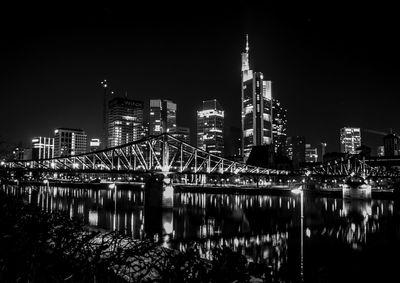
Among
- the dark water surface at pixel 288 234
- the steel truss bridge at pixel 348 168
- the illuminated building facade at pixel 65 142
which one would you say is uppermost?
the illuminated building facade at pixel 65 142

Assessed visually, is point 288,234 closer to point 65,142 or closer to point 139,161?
point 139,161

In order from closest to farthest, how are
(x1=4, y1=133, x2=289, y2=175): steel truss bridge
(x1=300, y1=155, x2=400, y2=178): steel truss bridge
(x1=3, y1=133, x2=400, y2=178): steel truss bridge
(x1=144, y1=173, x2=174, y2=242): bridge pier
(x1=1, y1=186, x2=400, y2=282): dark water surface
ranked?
(x1=1, y1=186, x2=400, y2=282): dark water surface → (x1=144, y1=173, x2=174, y2=242): bridge pier → (x1=4, y1=133, x2=289, y2=175): steel truss bridge → (x1=3, y1=133, x2=400, y2=178): steel truss bridge → (x1=300, y1=155, x2=400, y2=178): steel truss bridge

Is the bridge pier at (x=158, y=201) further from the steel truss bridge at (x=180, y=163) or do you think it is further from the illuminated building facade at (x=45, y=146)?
the illuminated building facade at (x=45, y=146)

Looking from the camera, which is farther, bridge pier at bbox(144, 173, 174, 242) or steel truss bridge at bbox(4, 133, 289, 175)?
steel truss bridge at bbox(4, 133, 289, 175)

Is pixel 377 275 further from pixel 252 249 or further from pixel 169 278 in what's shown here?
Result: pixel 169 278

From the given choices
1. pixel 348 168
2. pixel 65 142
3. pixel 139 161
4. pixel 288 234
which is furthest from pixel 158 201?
pixel 65 142

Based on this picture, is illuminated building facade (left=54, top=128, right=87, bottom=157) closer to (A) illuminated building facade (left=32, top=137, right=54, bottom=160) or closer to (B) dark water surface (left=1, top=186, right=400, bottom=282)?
(A) illuminated building facade (left=32, top=137, right=54, bottom=160)

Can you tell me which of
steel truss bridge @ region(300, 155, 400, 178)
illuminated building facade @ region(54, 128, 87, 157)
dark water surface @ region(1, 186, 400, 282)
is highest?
illuminated building facade @ region(54, 128, 87, 157)

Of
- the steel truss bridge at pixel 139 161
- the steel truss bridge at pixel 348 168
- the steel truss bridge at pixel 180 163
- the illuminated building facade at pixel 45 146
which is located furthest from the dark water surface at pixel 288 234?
the illuminated building facade at pixel 45 146

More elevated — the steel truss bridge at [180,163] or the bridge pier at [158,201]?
the steel truss bridge at [180,163]

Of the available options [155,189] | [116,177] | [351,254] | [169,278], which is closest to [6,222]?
[169,278]

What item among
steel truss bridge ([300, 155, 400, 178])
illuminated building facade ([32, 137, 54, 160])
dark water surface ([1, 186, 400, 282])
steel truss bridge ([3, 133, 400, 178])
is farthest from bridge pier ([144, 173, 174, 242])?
illuminated building facade ([32, 137, 54, 160])

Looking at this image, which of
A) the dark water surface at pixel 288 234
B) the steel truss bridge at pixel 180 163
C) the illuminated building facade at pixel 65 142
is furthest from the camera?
the illuminated building facade at pixel 65 142

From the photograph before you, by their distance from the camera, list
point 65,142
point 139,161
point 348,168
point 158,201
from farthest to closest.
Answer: point 65,142 < point 348,168 < point 139,161 < point 158,201
